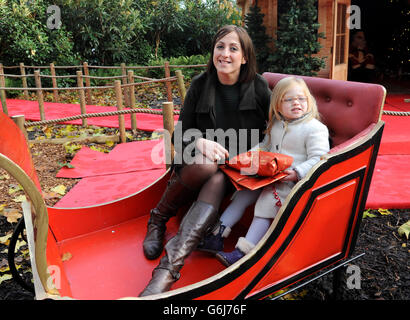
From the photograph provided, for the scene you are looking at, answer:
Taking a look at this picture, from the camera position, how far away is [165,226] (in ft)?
6.81

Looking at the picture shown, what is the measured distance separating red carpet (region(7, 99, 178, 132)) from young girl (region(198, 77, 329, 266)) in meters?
3.90

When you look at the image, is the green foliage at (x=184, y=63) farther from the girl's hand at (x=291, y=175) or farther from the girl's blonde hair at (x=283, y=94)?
the girl's hand at (x=291, y=175)

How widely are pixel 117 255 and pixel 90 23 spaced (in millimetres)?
10057

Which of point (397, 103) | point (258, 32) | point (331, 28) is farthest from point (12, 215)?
point (397, 103)

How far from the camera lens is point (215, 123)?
2.07 meters

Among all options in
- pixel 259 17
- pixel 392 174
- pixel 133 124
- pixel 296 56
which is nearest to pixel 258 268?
pixel 392 174

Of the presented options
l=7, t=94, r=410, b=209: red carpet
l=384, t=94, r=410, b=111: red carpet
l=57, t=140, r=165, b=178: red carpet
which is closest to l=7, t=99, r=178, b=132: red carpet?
l=7, t=94, r=410, b=209: red carpet

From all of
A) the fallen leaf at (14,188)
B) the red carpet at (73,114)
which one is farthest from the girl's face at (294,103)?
the red carpet at (73,114)

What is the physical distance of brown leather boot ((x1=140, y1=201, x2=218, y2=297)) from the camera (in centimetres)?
159

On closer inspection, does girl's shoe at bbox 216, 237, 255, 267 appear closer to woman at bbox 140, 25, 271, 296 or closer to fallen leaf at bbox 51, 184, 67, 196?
woman at bbox 140, 25, 271, 296

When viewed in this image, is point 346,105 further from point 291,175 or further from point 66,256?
point 66,256

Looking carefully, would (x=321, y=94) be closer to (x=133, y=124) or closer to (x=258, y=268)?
(x=258, y=268)

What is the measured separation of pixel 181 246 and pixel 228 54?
0.97 m

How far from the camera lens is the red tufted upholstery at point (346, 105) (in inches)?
70.9
